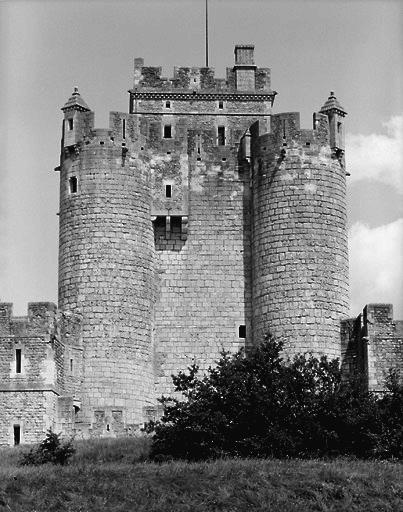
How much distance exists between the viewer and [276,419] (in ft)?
142

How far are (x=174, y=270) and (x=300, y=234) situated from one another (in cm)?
552

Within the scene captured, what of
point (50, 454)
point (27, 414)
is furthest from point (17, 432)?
point (50, 454)

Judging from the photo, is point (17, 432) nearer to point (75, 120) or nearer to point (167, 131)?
point (75, 120)

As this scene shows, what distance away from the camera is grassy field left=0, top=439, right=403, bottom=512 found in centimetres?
3641

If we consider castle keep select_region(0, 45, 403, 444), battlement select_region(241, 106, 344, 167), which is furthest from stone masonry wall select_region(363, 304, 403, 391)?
battlement select_region(241, 106, 344, 167)

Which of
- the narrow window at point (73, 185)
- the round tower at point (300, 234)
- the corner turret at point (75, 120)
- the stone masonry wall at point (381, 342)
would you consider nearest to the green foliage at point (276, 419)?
the stone masonry wall at point (381, 342)

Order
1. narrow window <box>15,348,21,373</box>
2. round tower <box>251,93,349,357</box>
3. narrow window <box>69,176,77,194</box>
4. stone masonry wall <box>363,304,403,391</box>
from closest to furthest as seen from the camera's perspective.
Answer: narrow window <box>15,348,21,373</box>, stone masonry wall <box>363,304,403,391</box>, round tower <box>251,93,349,357</box>, narrow window <box>69,176,77,194</box>

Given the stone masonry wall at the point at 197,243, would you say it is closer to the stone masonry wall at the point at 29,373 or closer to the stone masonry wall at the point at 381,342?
the stone masonry wall at the point at 381,342

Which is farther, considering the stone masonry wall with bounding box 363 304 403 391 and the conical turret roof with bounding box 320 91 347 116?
the conical turret roof with bounding box 320 91 347 116

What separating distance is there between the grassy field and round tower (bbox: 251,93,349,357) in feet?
45.5

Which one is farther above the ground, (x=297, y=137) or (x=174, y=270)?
(x=297, y=137)

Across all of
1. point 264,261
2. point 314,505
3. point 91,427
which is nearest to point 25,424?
point 91,427

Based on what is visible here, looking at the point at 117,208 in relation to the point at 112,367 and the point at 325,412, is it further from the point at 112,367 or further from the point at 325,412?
the point at 325,412

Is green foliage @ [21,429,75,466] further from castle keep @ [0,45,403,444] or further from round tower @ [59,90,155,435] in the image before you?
round tower @ [59,90,155,435]
